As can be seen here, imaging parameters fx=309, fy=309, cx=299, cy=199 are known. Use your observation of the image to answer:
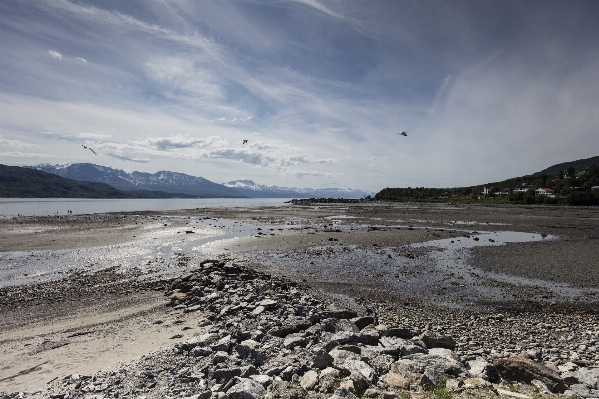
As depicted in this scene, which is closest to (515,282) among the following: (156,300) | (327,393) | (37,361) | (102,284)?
(327,393)

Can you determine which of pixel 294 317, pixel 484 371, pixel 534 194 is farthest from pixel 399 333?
pixel 534 194

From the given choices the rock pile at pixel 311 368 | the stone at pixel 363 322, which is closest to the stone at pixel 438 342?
the rock pile at pixel 311 368

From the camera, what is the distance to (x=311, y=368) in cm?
747

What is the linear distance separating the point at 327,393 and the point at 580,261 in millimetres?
25470

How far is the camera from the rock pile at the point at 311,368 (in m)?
6.50

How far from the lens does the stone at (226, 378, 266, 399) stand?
6.21 meters

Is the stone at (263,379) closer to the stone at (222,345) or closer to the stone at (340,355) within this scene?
the stone at (340,355)

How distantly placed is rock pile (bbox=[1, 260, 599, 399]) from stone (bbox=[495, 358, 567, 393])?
0.02m

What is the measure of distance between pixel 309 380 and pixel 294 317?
13.9 feet

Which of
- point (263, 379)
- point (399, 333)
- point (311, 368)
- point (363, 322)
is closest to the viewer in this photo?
point (263, 379)

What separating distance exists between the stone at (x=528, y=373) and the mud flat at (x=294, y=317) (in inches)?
1.7

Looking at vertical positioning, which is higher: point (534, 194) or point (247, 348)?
point (534, 194)

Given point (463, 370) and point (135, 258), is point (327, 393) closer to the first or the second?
point (463, 370)

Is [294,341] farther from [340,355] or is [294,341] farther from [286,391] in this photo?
[286,391]
